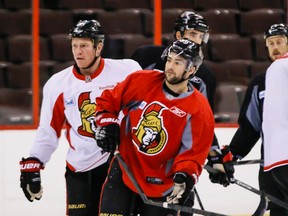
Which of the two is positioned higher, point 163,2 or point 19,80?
point 163,2

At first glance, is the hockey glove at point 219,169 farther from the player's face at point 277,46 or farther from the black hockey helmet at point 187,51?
the player's face at point 277,46

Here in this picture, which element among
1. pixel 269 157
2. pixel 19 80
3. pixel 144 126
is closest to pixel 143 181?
pixel 144 126

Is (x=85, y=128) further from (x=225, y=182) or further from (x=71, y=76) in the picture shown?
(x=225, y=182)

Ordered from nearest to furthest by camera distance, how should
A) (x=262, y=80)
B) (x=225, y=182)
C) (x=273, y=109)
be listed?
(x=273, y=109), (x=225, y=182), (x=262, y=80)

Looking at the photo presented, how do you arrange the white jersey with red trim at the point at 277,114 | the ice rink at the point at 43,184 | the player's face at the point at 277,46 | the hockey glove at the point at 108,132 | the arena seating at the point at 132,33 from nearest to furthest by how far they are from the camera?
the white jersey with red trim at the point at 277,114 → the hockey glove at the point at 108,132 → the player's face at the point at 277,46 → the ice rink at the point at 43,184 → the arena seating at the point at 132,33

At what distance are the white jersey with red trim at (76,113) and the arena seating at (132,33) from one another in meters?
1.22

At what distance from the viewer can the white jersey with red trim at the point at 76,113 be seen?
13.5ft

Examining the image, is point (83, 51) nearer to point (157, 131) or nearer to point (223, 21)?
point (157, 131)

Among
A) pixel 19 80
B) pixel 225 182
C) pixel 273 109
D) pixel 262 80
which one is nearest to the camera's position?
pixel 273 109

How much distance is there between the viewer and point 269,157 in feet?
11.9

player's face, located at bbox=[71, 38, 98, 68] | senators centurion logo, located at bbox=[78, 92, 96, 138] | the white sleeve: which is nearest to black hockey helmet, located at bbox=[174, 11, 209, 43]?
player's face, located at bbox=[71, 38, 98, 68]

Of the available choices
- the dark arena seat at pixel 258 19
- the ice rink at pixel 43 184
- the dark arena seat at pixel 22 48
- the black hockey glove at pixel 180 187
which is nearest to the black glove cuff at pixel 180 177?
the black hockey glove at pixel 180 187

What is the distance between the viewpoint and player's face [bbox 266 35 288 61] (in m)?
4.60

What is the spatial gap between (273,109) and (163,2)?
2.20 m
